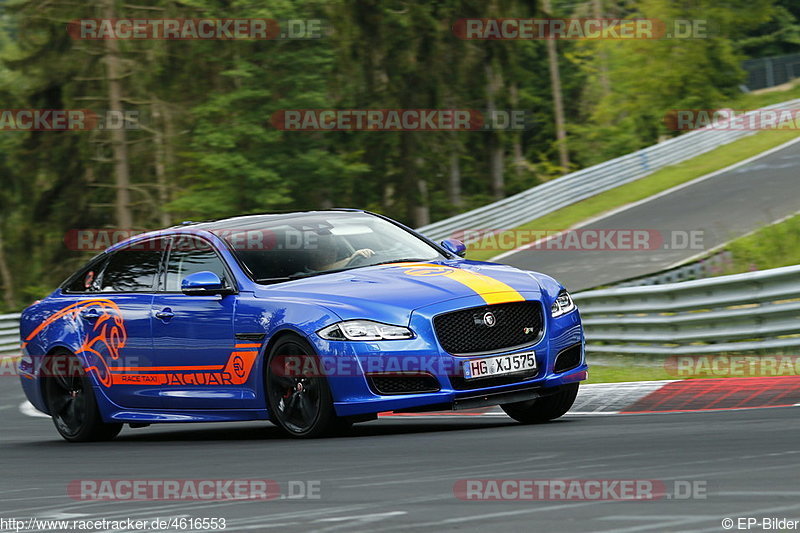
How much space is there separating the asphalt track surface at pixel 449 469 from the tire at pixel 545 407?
13cm

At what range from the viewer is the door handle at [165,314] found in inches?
373

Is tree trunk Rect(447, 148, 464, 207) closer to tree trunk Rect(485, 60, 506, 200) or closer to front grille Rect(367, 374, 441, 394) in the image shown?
tree trunk Rect(485, 60, 506, 200)

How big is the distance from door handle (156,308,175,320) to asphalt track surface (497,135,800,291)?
12265mm

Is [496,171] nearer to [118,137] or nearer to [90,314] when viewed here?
[118,137]

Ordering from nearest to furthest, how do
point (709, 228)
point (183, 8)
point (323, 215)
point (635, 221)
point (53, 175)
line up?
1. point (323, 215)
2. point (709, 228)
3. point (635, 221)
4. point (183, 8)
5. point (53, 175)

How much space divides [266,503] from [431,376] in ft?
8.25

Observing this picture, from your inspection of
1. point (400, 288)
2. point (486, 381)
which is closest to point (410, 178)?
point (400, 288)

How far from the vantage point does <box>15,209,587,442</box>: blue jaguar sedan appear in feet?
26.9

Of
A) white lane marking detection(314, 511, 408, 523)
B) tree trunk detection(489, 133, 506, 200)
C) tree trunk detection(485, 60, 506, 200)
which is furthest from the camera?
tree trunk detection(489, 133, 506, 200)

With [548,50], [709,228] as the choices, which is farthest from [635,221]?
[548,50]

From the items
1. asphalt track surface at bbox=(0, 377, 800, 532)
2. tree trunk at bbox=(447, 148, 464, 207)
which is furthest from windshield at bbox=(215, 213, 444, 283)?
tree trunk at bbox=(447, 148, 464, 207)

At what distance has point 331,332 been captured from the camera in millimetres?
8195

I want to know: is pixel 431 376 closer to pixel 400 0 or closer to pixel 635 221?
pixel 635 221

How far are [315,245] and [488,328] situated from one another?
1.65 m
